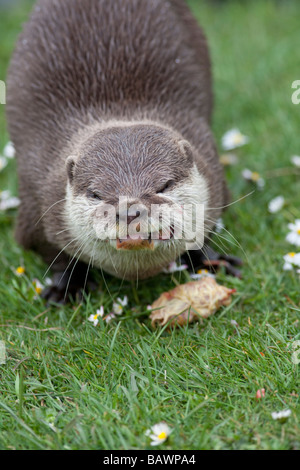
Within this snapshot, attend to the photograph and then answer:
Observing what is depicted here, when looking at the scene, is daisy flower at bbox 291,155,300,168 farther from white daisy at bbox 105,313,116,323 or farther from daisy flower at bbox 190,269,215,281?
white daisy at bbox 105,313,116,323

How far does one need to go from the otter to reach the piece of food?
14 cm

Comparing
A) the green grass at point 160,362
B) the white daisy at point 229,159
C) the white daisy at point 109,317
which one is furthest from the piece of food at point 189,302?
the white daisy at point 229,159

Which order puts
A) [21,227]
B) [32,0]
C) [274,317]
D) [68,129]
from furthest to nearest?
[32,0]
[21,227]
[68,129]
[274,317]

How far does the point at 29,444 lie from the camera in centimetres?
200

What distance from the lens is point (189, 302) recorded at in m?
2.67

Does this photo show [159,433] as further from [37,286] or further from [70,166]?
[37,286]

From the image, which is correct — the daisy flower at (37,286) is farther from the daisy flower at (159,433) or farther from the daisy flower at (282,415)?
the daisy flower at (282,415)

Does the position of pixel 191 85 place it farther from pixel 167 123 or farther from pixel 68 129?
pixel 68 129

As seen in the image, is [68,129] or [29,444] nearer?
[29,444]

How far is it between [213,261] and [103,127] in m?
0.85

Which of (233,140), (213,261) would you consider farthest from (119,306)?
(233,140)

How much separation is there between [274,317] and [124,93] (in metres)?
1.30

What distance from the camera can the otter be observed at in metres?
2.45
